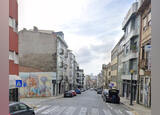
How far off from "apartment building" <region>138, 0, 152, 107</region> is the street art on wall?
55.2 feet

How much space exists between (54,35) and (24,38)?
6.13 m

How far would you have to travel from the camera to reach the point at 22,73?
29625 millimetres

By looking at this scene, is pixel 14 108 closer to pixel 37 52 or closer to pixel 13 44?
pixel 13 44

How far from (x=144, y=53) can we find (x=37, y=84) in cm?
2004

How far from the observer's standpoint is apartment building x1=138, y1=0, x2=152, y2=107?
17.0 metres

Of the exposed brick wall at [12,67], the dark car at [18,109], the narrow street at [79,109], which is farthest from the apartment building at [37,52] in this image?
the dark car at [18,109]

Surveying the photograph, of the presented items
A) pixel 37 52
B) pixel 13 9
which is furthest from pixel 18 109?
pixel 37 52

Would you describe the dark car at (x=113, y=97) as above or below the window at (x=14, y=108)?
below

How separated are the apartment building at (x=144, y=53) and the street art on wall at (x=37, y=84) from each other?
16.8 metres

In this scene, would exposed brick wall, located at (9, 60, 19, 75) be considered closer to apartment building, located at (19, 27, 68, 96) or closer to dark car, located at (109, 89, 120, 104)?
dark car, located at (109, 89, 120, 104)

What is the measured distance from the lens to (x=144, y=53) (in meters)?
18.9

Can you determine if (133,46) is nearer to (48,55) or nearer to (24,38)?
(48,55)

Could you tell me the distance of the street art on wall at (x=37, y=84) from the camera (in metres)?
28.8

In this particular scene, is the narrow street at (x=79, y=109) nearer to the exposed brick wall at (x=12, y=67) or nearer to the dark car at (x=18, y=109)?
the dark car at (x=18, y=109)
